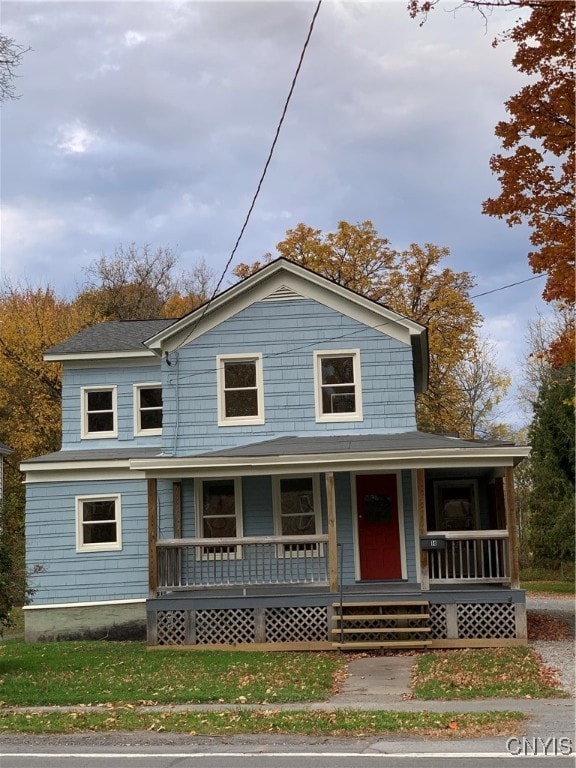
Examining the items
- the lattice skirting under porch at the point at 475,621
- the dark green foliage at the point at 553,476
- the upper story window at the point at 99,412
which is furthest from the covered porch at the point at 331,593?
the dark green foliage at the point at 553,476

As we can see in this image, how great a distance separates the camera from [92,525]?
2078cm

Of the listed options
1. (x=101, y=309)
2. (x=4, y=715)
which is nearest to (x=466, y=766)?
(x=4, y=715)

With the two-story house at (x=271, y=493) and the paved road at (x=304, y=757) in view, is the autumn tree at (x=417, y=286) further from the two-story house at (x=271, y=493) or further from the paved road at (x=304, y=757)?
the paved road at (x=304, y=757)

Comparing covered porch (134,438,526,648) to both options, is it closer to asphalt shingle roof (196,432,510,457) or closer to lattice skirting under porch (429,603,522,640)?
lattice skirting under porch (429,603,522,640)

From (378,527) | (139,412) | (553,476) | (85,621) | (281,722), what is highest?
(139,412)

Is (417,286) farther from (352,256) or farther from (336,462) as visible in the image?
(336,462)

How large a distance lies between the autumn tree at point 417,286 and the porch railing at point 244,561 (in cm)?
1596

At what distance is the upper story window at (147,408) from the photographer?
22141mm

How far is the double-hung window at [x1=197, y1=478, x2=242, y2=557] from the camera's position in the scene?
61.4 feet

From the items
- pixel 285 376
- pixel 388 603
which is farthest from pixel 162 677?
pixel 285 376

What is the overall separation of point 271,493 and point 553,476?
18.4 meters

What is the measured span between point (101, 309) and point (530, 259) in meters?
33.2

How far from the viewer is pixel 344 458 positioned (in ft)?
53.3

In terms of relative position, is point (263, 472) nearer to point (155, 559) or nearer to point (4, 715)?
point (155, 559)
